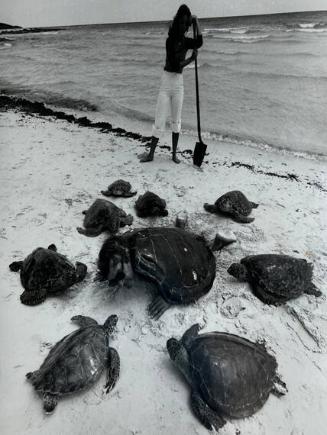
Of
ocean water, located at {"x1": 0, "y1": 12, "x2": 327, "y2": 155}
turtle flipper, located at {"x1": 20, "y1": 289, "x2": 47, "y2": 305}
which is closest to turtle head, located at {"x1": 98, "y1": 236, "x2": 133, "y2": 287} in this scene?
turtle flipper, located at {"x1": 20, "y1": 289, "x2": 47, "y2": 305}

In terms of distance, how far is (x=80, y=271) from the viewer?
2.20 metres

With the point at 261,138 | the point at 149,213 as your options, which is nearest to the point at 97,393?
the point at 149,213

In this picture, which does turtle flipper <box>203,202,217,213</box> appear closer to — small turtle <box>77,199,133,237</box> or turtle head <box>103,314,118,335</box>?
small turtle <box>77,199,133,237</box>

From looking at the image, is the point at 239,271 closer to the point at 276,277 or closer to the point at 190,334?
the point at 276,277

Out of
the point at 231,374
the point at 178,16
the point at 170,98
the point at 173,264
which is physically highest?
the point at 178,16

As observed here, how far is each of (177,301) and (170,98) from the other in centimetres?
299

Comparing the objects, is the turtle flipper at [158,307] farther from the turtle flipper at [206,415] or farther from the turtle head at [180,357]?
the turtle flipper at [206,415]

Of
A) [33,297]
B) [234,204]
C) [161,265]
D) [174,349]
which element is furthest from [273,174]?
[33,297]

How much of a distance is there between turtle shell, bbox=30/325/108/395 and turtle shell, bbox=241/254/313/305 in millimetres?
1167

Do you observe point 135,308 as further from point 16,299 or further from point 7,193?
point 7,193

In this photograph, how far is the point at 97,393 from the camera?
1.59 metres

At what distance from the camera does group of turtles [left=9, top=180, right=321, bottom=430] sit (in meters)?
1.51

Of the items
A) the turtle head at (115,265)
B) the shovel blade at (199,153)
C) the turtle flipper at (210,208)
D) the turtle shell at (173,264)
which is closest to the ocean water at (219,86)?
the shovel blade at (199,153)

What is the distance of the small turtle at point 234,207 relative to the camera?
120 inches
